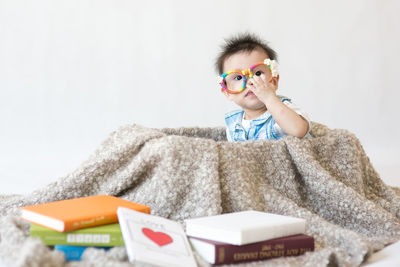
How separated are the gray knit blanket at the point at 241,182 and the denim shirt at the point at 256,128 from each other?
21cm

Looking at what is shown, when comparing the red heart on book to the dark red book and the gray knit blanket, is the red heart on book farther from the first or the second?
the gray knit blanket

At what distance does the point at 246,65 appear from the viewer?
6.28ft

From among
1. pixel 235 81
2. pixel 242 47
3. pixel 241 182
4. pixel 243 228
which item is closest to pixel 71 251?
pixel 243 228

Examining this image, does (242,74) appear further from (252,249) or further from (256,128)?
(252,249)

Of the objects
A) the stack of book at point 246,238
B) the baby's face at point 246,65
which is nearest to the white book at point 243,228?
the stack of book at point 246,238

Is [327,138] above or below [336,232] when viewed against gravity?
above

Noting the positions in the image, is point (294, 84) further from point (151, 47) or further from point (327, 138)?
point (327, 138)

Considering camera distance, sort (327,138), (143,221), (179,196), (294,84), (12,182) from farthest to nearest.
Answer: (294,84), (12,182), (327,138), (179,196), (143,221)

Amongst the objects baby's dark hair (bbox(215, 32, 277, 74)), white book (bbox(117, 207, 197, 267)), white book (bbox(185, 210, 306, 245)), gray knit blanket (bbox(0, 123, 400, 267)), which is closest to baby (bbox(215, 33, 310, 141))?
baby's dark hair (bbox(215, 32, 277, 74))

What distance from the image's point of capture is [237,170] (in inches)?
56.3

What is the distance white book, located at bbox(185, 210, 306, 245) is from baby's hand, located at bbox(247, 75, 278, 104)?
1.98 feet

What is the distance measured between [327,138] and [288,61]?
4.53ft

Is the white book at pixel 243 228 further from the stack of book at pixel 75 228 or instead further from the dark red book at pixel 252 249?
the stack of book at pixel 75 228

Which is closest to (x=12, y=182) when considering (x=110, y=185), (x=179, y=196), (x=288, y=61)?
(x=110, y=185)
